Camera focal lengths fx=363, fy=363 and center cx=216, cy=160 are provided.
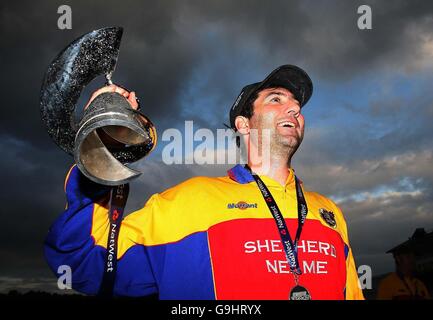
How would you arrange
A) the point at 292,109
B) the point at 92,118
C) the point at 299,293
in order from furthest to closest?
the point at 292,109 → the point at 299,293 → the point at 92,118

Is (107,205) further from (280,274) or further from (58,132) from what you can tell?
(280,274)

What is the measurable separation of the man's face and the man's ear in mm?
116

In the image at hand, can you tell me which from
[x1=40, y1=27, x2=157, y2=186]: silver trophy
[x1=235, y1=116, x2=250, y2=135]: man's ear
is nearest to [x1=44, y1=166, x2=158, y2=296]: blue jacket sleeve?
[x1=40, y1=27, x2=157, y2=186]: silver trophy

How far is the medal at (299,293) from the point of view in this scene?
2.92 meters

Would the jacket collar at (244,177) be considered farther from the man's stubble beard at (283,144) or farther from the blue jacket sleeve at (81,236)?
the blue jacket sleeve at (81,236)

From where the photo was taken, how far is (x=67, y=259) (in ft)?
8.77

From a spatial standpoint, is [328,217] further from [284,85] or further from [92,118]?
[92,118]

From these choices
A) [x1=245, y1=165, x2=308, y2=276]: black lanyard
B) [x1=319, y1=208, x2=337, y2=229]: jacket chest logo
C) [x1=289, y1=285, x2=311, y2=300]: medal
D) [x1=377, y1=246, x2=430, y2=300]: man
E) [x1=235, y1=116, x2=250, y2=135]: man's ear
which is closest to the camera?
[x1=289, y1=285, x2=311, y2=300]: medal

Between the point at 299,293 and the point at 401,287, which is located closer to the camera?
the point at 299,293

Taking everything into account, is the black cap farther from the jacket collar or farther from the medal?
the medal

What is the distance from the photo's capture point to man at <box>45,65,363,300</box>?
8.81ft

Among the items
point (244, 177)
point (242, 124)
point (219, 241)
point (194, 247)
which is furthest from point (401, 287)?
point (194, 247)

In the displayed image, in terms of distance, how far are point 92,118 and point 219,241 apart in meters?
1.49

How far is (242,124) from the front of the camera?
4.24 meters
